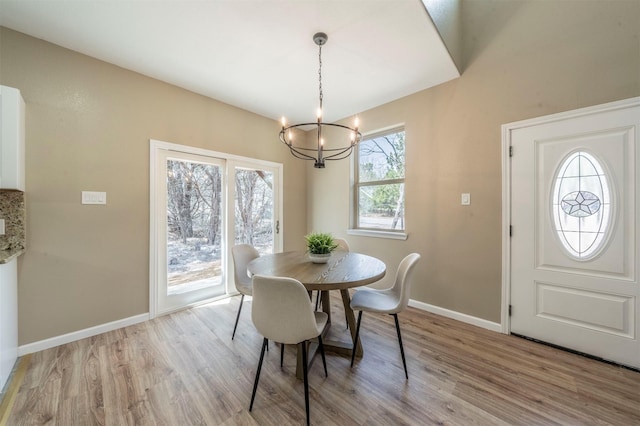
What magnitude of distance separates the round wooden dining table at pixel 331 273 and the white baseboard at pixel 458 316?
4.10 ft

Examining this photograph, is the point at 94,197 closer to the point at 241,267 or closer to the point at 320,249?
the point at 241,267

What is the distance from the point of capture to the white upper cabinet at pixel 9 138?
5.92 ft

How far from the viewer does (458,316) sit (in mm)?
2686

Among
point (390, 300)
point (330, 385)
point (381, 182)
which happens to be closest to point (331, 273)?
point (390, 300)

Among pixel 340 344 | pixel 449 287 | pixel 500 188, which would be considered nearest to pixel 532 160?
pixel 500 188

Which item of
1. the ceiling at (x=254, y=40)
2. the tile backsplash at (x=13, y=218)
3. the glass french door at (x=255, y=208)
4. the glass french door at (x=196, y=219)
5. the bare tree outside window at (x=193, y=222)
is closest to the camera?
the ceiling at (x=254, y=40)

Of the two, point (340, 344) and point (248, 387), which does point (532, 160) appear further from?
point (248, 387)

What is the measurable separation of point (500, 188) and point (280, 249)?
3062mm

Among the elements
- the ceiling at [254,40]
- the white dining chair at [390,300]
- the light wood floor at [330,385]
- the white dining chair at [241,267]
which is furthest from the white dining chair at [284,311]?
the ceiling at [254,40]

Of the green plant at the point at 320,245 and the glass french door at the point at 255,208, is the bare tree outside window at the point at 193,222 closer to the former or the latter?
the glass french door at the point at 255,208

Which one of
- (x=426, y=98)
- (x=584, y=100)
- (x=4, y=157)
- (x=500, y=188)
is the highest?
(x=426, y=98)

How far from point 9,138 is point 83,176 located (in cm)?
53

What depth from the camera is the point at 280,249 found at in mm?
4043

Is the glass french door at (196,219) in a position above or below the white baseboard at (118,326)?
above
